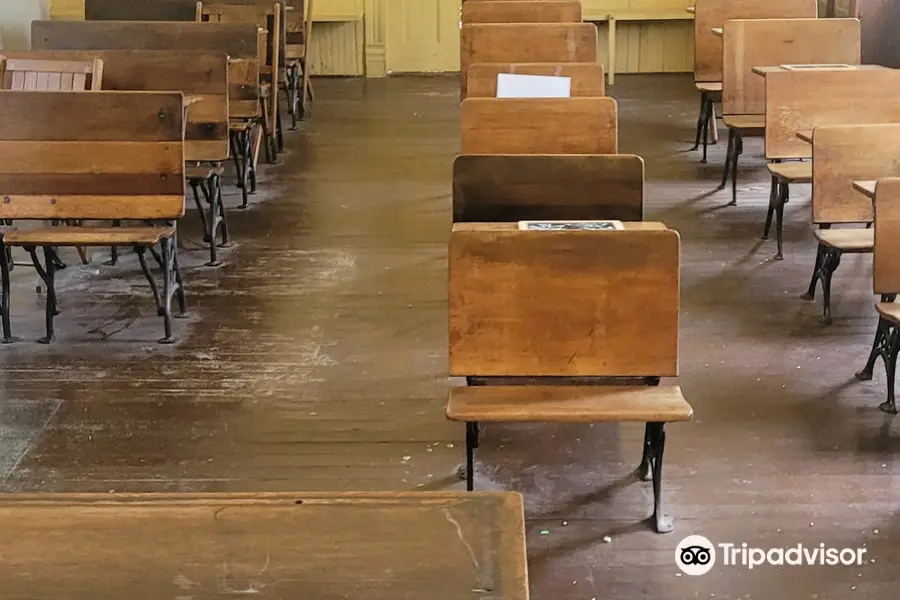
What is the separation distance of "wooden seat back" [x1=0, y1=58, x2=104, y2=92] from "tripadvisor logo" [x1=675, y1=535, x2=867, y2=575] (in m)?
3.45


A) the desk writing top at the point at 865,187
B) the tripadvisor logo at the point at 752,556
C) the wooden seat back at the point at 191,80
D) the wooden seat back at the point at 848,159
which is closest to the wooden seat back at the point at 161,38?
the wooden seat back at the point at 191,80

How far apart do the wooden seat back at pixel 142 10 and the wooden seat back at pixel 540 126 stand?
3683 millimetres

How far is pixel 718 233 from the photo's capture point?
530 centimetres

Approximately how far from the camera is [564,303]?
2.85 m

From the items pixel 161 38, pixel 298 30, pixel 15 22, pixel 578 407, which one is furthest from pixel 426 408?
pixel 15 22

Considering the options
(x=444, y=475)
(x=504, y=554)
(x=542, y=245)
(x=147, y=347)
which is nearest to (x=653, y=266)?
(x=542, y=245)

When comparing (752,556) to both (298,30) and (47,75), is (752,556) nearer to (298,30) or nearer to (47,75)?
(47,75)

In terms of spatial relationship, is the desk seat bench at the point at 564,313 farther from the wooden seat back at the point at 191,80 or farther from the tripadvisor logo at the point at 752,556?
the wooden seat back at the point at 191,80

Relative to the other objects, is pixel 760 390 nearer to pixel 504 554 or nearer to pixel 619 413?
pixel 619 413

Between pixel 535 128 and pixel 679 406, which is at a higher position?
pixel 535 128

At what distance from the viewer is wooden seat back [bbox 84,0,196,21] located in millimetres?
7261

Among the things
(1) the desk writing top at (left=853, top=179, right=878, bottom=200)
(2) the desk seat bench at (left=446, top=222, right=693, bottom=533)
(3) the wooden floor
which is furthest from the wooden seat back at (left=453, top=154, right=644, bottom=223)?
(1) the desk writing top at (left=853, top=179, right=878, bottom=200)

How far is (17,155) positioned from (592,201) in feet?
7.27

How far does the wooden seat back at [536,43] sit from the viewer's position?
5.56 m
